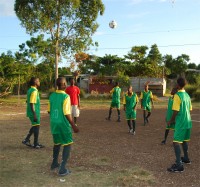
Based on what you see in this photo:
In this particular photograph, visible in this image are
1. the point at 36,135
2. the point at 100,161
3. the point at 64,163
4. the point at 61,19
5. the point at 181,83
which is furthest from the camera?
the point at 61,19

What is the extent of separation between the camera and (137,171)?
6008mm

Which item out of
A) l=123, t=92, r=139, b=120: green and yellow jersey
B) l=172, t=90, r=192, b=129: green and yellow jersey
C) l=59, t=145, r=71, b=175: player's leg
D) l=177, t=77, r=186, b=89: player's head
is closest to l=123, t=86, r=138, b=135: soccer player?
l=123, t=92, r=139, b=120: green and yellow jersey

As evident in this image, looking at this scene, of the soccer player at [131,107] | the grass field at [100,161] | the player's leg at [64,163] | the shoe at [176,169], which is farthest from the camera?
the soccer player at [131,107]

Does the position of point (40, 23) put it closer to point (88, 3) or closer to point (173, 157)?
point (88, 3)

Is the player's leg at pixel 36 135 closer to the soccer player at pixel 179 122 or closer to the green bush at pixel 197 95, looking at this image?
the soccer player at pixel 179 122

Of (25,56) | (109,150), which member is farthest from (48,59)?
(109,150)

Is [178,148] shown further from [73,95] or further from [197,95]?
[197,95]

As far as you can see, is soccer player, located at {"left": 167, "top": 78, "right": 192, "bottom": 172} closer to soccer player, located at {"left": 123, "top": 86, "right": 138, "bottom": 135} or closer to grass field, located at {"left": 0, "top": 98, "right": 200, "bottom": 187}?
grass field, located at {"left": 0, "top": 98, "right": 200, "bottom": 187}

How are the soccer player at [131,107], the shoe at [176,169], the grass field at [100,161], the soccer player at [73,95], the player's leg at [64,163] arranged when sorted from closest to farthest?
the grass field at [100,161], the player's leg at [64,163], the shoe at [176,169], the soccer player at [131,107], the soccer player at [73,95]

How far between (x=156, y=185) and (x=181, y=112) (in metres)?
1.45

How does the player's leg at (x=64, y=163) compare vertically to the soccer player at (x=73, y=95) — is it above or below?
below

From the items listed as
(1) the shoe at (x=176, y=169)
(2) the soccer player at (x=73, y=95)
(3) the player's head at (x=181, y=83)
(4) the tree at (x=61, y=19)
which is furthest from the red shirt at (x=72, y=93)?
(4) the tree at (x=61, y=19)

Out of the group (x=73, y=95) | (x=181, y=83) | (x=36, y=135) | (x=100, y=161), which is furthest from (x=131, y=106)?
(x=181, y=83)

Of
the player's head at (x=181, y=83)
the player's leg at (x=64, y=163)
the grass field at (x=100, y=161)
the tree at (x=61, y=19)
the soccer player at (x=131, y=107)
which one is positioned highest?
the tree at (x=61, y=19)
